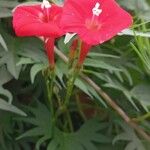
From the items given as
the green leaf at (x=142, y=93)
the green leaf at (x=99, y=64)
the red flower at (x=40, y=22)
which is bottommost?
the green leaf at (x=142, y=93)

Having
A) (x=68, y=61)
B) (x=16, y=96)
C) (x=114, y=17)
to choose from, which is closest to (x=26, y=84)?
(x=16, y=96)

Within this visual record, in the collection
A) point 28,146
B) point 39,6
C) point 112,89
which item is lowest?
point 28,146

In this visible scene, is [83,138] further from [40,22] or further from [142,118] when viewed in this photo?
[40,22]

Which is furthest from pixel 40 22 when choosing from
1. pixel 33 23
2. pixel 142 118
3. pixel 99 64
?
pixel 142 118

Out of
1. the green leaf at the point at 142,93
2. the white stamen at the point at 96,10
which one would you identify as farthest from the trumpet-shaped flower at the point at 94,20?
the green leaf at the point at 142,93

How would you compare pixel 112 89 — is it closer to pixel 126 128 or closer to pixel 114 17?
pixel 126 128

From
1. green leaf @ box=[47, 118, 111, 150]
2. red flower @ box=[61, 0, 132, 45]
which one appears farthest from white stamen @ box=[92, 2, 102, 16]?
green leaf @ box=[47, 118, 111, 150]

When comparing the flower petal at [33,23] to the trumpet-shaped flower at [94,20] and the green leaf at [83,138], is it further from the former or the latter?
the green leaf at [83,138]
